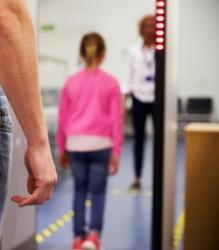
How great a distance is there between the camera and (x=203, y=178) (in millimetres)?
2953

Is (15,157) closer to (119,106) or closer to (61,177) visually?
(119,106)

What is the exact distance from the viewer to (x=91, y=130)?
3467mm

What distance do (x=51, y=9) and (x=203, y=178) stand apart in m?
8.51

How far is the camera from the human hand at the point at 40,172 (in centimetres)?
121

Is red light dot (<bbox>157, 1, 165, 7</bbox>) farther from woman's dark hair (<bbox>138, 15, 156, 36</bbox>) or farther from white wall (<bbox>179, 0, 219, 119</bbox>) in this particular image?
white wall (<bbox>179, 0, 219, 119</bbox>)

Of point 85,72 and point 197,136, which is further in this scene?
point 85,72

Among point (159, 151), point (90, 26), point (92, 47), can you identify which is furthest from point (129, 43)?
point (159, 151)

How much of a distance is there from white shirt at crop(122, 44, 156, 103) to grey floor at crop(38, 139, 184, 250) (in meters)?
1.02

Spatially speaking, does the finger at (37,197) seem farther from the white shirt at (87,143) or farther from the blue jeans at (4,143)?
the white shirt at (87,143)

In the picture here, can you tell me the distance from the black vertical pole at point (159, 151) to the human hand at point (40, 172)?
171 centimetres

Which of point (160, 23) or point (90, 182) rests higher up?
point (160, 23)

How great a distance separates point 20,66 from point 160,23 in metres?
1.73

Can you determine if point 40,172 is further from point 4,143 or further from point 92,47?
point 92,47

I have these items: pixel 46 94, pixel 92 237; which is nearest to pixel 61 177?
pixel 46 94
